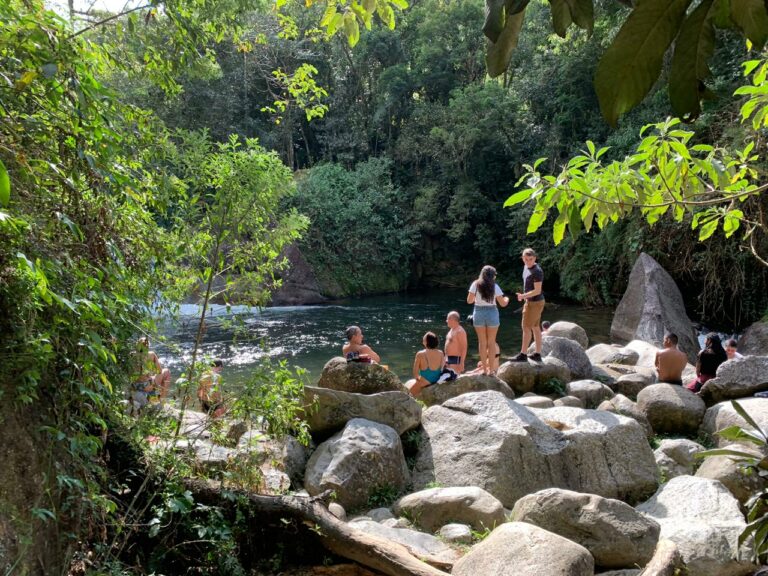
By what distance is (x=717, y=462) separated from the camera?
19.0 feet

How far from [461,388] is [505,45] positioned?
709 cm

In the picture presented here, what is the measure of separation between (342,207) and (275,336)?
10373 mm

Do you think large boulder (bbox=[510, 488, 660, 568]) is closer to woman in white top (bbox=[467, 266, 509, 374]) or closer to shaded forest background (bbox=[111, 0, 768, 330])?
woman in white top (bbox=[467, 266, 509, 374])

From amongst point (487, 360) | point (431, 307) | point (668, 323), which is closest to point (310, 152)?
point (431, 307)

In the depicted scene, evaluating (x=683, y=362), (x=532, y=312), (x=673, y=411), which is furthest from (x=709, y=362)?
(x=532, y=312)

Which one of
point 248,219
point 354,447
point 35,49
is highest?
point 35,49

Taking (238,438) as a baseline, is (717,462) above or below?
below

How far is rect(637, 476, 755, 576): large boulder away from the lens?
4.29m

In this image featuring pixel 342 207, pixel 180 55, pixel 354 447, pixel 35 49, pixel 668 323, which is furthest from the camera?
pixel 342 207

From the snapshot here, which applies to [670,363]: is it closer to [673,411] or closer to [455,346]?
[673,411]

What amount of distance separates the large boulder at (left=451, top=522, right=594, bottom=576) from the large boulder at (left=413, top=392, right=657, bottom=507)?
5.81ft

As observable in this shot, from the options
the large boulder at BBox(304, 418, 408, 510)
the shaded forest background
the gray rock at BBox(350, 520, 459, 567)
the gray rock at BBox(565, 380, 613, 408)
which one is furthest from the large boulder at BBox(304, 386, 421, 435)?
the shaded forest background

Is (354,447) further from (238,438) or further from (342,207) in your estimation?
(342,207)

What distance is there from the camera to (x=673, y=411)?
7684 mm
